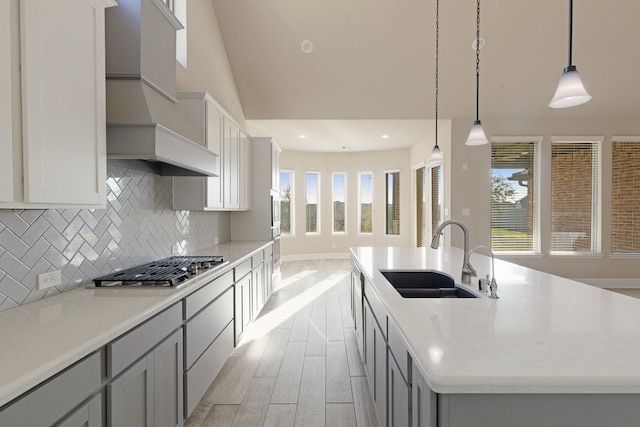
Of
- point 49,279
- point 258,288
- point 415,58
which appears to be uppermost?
point 415,58

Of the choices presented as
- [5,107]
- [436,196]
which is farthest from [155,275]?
[436,196]

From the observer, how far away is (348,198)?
9.11 metres

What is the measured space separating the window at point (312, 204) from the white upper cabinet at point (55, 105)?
7420 millimetres

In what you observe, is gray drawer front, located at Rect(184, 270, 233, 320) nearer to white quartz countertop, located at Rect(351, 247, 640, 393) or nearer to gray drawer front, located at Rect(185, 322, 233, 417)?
gray drawer front, located at Rect(185, 322, 233, 417)

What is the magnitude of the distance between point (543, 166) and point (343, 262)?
4744 millimetres

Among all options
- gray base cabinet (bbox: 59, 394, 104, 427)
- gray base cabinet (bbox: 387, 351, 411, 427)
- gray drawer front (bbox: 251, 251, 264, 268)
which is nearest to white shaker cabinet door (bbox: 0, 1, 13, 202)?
gray base cabinet (bbox: 59, 394, 104, 427)

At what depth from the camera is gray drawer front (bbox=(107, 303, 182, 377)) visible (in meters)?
1.30

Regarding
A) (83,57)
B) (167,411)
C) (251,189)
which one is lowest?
(167,411)

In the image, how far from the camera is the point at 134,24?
1.91 metres

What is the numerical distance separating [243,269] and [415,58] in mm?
3791

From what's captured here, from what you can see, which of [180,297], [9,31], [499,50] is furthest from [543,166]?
[9,31]

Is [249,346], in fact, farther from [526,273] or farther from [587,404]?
[587,404]

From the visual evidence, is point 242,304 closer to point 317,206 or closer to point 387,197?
point 317,206

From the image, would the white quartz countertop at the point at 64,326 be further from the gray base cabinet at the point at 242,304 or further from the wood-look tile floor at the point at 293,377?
the gray base cabinet at the point at 242,304
